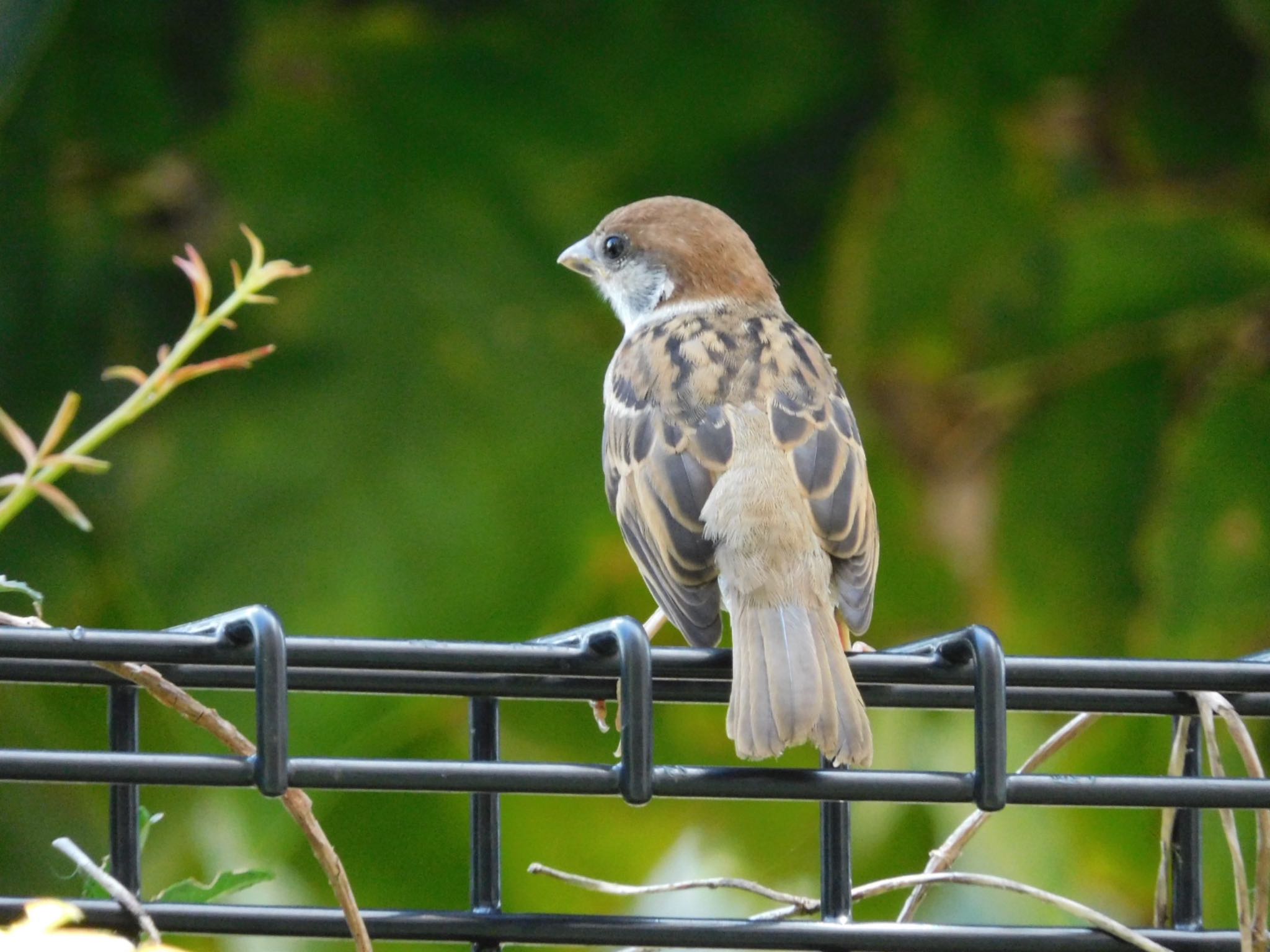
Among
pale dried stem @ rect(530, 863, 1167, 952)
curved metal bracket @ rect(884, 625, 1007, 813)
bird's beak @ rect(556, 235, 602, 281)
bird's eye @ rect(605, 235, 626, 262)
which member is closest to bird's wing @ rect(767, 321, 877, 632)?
bird's beak @ rect(556, 235, 602, 281)

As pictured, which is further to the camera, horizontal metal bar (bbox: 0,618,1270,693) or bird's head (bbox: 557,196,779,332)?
bird's head (bbox: 557,196,779,332)

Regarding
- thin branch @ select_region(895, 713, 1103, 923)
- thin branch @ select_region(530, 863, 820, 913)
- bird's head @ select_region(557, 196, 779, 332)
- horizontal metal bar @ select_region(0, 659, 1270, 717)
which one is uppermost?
bird's head @ select_region(557, 196, 779, 332)

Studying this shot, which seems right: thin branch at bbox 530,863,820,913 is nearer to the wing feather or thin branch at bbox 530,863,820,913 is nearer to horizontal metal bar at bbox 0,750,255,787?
horizontal metal bar at bbox 0,750,255,787

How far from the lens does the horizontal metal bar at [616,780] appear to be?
955mm

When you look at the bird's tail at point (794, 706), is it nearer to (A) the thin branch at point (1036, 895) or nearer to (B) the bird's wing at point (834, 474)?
(A) the thin branch at point (1036, 895)

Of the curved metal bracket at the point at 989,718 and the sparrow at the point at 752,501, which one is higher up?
the sparrow at the point at 752,501

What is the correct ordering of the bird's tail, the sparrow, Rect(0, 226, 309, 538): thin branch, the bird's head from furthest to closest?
the bird's head
the sparrow
the bird's tail
Rect(0, 226, 309, 538): thin branch

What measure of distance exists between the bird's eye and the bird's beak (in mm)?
38

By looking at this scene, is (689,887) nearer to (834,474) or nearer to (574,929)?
(574,929)

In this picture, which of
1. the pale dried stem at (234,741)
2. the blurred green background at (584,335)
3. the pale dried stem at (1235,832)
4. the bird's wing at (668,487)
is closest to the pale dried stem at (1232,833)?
the pale dried stem at (1235,832)

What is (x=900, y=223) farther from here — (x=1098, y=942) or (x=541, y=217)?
(x=1098, y=942)

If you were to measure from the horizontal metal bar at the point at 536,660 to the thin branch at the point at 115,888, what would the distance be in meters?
0.13

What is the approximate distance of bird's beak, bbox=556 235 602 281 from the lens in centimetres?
294

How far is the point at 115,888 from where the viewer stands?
1.02 m
